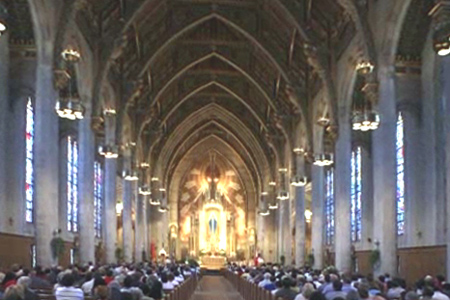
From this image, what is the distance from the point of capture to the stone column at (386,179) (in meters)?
23.4

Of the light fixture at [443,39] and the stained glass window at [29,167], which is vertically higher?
the light fixture at [443,39]

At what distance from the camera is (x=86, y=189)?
1175 inches

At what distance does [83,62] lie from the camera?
97.9 ft

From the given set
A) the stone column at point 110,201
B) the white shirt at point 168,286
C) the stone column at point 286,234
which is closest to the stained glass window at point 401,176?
the white shirt at point 168,286

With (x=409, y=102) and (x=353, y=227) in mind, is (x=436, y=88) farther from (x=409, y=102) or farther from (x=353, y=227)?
(x=353, y=227)

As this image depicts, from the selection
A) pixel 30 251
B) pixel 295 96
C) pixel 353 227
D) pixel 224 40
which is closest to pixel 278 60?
pixel 295 96

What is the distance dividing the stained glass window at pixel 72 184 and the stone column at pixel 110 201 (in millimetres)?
1802

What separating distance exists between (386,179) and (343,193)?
7130mm

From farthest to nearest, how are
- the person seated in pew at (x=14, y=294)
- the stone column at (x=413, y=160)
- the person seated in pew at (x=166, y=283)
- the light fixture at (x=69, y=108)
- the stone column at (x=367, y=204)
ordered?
the stone column at (x=367, y=204), the stone column at (x=413, y=160), the light fixture at (x=69, y=108), the person seated in pew at (x=166, y=283), the person seated in pew at (x=14, y=294)

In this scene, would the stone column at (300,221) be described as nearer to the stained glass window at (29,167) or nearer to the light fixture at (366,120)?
the stained glass window at (29,167)

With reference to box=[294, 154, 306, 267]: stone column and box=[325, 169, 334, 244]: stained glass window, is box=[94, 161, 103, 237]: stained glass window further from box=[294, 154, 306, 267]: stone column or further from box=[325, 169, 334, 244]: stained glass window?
box=[325, 169, 334, 244]: stained glass window

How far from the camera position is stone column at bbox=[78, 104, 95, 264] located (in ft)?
96.1

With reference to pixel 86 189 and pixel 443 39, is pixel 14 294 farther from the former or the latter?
pixel 86 189

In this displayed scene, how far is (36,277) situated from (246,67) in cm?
3079
